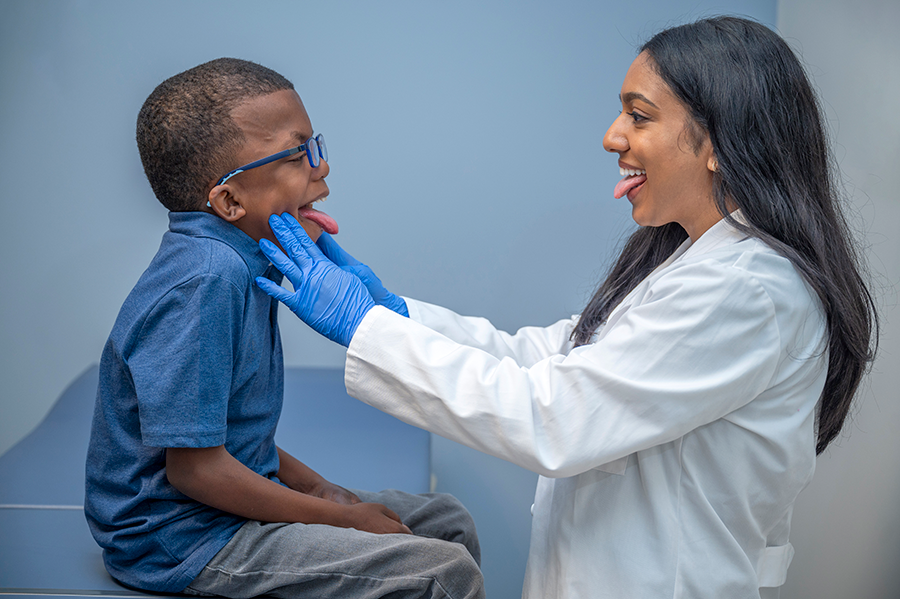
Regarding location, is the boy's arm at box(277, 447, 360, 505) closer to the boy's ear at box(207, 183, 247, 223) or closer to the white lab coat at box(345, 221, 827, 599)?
the white lab coat at box(345, 221, 827, 599)

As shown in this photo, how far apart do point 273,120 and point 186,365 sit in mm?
415

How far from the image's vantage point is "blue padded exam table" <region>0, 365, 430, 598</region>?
1176mm

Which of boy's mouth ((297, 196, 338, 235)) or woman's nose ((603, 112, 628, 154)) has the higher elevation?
woman's nose ((603, 112, 628, 154))

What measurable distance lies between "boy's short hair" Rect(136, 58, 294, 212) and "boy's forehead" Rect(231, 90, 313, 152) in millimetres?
11

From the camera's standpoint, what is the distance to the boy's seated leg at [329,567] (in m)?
1.04

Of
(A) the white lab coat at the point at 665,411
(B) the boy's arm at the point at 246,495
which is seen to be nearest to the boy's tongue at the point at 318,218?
(A) the white lab coat at the point at 665,411

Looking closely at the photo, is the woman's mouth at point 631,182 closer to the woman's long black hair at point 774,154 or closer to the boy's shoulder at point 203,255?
the woman's long black hair at point 774,154

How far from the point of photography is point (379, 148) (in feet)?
7.30

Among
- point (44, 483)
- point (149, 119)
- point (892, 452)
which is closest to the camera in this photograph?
point (149, 119)

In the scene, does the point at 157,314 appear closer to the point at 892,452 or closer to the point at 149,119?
the point at 149,119

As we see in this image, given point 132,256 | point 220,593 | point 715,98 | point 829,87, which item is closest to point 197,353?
point 220,593

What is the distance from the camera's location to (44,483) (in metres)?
1.60

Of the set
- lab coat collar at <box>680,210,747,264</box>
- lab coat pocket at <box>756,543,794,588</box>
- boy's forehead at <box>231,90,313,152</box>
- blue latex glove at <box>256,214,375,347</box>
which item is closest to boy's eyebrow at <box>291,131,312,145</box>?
boy's forehead at <box>231,90,313,152</box>

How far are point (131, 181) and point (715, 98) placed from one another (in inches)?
71.5
